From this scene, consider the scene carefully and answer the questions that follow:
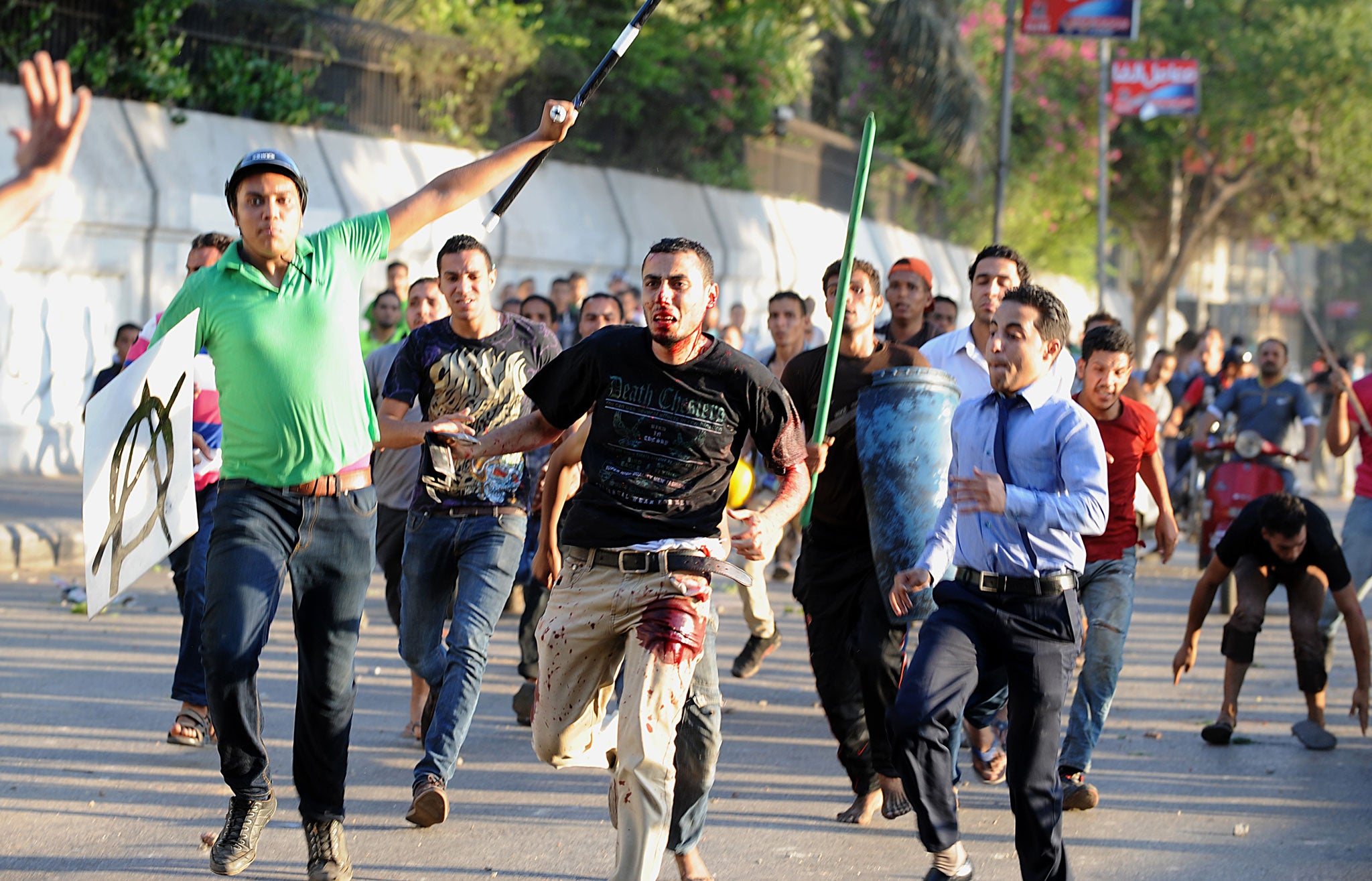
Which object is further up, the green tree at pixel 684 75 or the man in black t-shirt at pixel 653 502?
the green tree at pixel 684 75

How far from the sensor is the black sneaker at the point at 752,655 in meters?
8.70

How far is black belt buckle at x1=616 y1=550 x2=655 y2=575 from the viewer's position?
478cm

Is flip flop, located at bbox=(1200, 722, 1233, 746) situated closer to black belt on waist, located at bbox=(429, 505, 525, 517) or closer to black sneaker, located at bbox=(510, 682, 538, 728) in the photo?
black sneaker, located at bbox=(510, 682, 538, 728)

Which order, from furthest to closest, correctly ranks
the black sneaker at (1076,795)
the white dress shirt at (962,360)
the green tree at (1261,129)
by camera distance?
the green tree at (1261,129), the white dress shirt at (962,360), the black sneaker at (1076,795)

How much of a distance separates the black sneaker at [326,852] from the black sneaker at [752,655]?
380 centimetres

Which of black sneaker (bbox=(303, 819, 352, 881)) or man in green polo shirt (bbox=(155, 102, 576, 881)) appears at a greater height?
man in green polo shirt (bbox=(155, 102, 576, 881))

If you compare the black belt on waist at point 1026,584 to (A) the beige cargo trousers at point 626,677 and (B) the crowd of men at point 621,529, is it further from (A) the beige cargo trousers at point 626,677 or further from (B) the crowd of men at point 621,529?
(A) the beige cargo trousers at point 626,677

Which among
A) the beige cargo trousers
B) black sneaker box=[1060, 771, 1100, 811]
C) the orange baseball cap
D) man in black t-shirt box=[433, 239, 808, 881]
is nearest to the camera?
the beige cargo trousers

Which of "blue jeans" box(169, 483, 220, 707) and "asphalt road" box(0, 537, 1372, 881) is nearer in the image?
"asphalt road" box(0, 537, 1372, 881)

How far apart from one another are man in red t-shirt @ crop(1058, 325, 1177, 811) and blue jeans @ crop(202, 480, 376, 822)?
2.75 meters

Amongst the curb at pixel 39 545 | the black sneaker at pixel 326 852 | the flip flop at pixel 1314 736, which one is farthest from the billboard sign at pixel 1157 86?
the black sneaker at pixel 326 852

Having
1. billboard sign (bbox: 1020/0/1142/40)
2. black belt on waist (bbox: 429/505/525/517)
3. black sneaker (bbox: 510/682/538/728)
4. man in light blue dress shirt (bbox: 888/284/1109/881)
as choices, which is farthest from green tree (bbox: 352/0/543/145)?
man in light blue dress shirt (bbox: 888/284/1109/881)

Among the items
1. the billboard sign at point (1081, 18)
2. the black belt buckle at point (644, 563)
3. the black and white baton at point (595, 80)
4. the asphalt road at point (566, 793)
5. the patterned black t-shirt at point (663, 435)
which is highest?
the billboard sign at point (1081, 18)

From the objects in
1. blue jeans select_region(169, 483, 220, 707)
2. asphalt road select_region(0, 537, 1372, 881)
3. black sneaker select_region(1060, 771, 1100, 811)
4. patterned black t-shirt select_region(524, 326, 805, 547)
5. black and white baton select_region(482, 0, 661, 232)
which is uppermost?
black and white baton select_region(482, 0, 661, 232)
